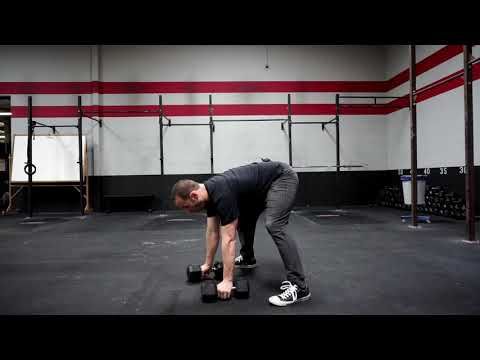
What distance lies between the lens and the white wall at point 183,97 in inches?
257

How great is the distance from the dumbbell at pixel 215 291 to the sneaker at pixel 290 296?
157 millimetres

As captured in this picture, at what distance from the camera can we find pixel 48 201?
21.4 feet

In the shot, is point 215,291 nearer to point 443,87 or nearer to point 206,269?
point 206,269

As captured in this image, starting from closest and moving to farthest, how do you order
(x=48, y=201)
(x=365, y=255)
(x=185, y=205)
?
(x=185, y=205), (x=365, y=255), (x=48, y=201)

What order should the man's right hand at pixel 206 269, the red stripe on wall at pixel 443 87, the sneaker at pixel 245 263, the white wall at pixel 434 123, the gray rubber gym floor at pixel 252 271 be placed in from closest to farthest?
1. the gray rubber gym floor at pixel 252 271
2. the man's right hand at pixel 206 269
3. the sneaker at pixel 245 263
4. the red stripe on wall at pixel 443 87
5. the white wall at pixel 434 123

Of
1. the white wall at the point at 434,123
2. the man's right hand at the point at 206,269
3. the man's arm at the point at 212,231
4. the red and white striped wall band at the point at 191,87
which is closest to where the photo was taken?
the man's arm at the point at 212,231

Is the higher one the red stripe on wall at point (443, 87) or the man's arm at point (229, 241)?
the red stripe on wall at point (443, 87)

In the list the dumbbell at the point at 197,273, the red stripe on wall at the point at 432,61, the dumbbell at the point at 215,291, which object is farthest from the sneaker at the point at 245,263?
the red stripe on wall at the point at 432,61

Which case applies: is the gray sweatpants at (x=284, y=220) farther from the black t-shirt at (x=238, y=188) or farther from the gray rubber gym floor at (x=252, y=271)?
the gray rubber gym floor at (x=252, y=271)

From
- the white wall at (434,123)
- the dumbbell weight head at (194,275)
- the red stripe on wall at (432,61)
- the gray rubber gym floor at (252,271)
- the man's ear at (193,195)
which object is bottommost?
the gray rubber gym floor at (252,271)
